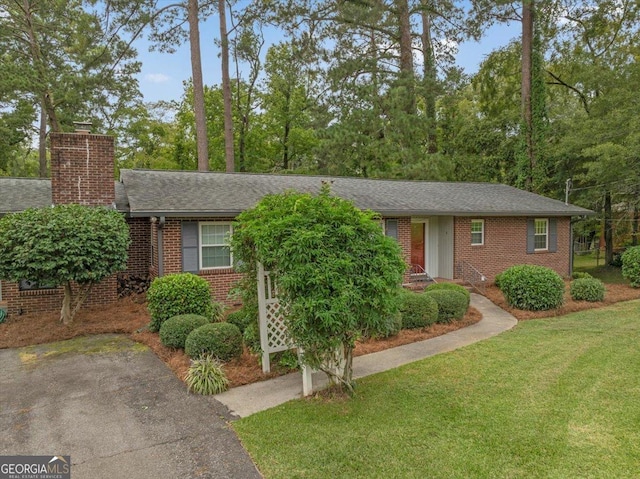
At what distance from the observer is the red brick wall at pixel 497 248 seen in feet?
43.3

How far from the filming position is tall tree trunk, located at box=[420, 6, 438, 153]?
19531mm

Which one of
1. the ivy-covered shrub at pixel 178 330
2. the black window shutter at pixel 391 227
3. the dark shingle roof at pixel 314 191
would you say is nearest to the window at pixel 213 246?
the dark shingle roof at pixel 314 191

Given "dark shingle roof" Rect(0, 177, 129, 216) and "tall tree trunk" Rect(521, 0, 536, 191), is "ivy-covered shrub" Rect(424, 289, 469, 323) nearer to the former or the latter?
"dark shingle roof" Rect(0, 177, 129, 216)

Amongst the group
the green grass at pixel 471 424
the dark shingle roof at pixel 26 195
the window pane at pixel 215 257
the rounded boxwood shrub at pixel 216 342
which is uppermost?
the dark shingle roof at pixel 26 195

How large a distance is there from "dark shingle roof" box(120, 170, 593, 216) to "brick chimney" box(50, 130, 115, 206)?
634 millimetres

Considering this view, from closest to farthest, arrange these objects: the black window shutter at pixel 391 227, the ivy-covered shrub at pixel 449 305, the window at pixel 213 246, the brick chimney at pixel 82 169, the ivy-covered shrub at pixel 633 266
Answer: the ivy-covered shrub at pixel 449 305 < the brick chimney at pixel 82 169 < the window at pixel 213 246 < the black window shutter at pixel 391 227 < the ivy-covered shrub at pixel 633 266

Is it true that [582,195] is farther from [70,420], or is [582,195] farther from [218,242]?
[70,420]

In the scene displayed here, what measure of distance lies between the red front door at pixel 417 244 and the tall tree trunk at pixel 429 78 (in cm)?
808

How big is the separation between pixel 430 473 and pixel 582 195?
18630 mm

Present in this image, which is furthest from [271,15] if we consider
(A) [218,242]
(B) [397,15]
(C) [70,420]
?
(C) [70,420]

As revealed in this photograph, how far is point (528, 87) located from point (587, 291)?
40.9 ft

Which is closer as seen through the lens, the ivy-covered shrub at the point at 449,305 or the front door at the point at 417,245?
the ivy-covered shrub at the point at 449,305

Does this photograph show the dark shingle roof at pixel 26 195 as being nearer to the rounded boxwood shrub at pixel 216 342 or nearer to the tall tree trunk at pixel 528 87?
the rounded boxwood shrub at pixel 216 342

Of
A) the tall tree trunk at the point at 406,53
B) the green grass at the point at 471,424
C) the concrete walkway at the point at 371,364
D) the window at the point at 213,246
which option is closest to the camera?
the green grass at the point at 471,424
